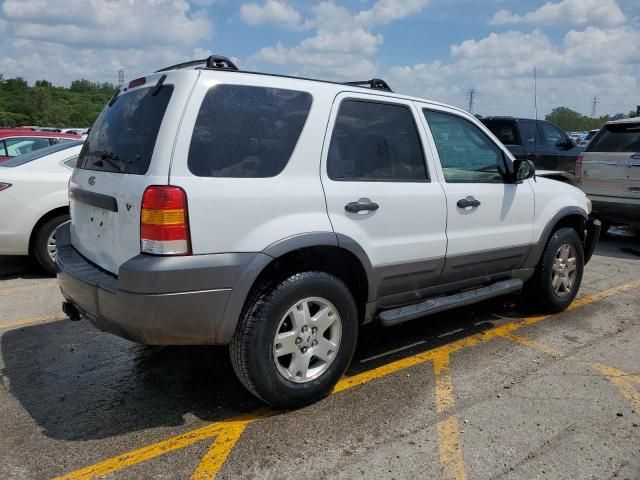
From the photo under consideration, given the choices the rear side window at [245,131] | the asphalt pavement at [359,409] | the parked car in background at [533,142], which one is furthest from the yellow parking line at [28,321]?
the parked car in background at [533,142]

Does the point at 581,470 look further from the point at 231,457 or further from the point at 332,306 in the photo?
the point at 231,457

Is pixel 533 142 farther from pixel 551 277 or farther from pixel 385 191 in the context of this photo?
pixel 385 191

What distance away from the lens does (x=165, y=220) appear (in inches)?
109

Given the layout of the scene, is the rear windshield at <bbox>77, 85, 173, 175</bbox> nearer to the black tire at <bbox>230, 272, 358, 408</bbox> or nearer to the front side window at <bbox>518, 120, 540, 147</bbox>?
the black tire at <bbox>230, 272, 358, 408</bbox>

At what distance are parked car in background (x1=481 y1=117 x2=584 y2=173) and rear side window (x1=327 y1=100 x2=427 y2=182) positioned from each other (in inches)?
281

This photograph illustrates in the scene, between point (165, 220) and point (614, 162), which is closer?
point (165, 220)

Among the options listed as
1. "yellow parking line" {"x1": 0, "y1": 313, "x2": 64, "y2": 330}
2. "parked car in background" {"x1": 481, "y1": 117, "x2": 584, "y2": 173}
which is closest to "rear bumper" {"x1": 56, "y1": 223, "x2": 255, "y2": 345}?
"yellow parking line" {"x1": 0, "y1": 313, "x2": 64, "y2": 330}

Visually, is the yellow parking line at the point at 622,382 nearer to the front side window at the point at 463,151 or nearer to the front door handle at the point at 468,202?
the front door handle at the point at 468,202

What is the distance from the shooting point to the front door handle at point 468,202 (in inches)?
159

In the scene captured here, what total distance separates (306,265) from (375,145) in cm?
94

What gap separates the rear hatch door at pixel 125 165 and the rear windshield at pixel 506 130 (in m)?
8.67

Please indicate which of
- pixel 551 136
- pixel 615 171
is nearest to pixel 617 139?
pixel 615 171

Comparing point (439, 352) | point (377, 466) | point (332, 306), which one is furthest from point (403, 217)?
point (377, 466)

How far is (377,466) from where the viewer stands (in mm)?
2795
